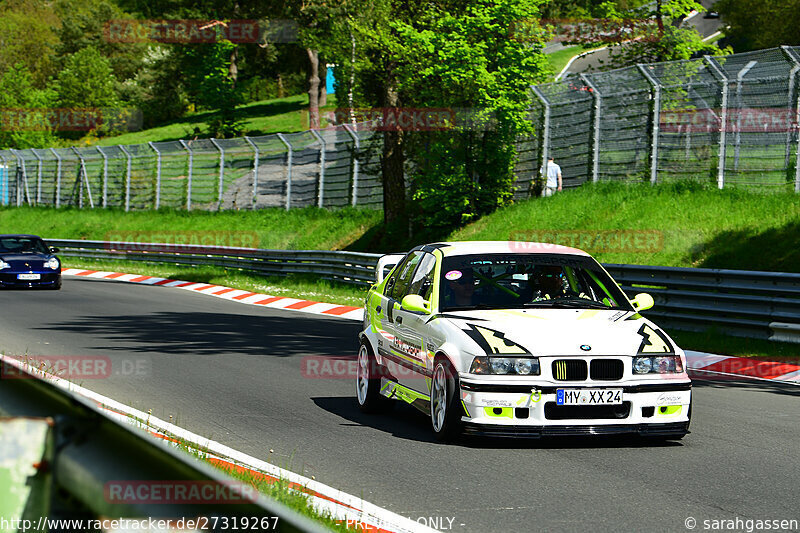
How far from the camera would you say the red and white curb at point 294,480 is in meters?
5.57

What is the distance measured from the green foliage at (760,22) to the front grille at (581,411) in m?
44.9

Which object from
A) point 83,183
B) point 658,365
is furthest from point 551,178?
point 83,183

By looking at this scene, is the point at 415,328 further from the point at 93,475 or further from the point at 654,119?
the point at 654,119

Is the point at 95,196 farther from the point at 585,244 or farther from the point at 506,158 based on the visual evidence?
the point at 585,244

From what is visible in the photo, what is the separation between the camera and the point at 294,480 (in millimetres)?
6656

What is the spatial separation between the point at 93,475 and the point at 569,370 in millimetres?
5827

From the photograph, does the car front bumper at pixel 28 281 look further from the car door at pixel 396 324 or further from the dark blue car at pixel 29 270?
the car door at pixel 396 324

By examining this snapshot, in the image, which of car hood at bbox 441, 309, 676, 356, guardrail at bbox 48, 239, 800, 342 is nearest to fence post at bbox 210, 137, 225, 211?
guardrail at bbox 48, 239, 800, 342

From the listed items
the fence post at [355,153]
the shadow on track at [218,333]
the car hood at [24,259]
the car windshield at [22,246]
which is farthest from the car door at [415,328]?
the fence post at [355,153]

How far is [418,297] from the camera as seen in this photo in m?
8.73

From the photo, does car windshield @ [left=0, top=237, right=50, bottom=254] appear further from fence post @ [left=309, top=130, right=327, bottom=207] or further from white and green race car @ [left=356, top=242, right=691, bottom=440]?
white and green race car @ [left=356, top=242, right=691, bottom=440]

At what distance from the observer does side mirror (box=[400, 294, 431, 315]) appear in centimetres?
863
